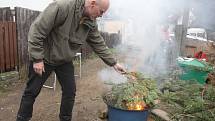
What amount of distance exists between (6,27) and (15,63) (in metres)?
0.96

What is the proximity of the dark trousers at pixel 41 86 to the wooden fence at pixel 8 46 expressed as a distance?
11.9 feet

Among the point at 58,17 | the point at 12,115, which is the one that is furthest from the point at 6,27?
the point at 58,17

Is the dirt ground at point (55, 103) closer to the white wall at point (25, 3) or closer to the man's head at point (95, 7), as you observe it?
the man's head at point (95, 7)

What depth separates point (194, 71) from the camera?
7293 mm

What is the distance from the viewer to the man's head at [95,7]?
12.8 feet

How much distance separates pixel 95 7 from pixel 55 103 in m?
2.97

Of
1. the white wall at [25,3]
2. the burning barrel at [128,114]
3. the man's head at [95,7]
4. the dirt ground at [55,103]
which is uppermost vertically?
the white wall at [25,3]

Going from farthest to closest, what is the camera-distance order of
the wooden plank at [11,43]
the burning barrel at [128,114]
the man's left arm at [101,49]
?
the wooden plank at [11,43], the man's left arm at [101,49], the burning barrel at [128,114]

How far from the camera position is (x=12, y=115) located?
18.4ft

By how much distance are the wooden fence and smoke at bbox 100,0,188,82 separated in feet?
7.63

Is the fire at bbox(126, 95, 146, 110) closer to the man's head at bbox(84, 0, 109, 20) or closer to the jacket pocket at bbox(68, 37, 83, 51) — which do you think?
the jacket pocket at bbox(68, 37, 83, 51)

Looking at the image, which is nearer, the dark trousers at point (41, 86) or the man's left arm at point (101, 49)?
the dark trousers at point (41, 86)

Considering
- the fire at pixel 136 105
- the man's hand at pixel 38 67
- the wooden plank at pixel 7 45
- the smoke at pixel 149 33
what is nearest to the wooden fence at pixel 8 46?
the wooden plank at pixel 7 45

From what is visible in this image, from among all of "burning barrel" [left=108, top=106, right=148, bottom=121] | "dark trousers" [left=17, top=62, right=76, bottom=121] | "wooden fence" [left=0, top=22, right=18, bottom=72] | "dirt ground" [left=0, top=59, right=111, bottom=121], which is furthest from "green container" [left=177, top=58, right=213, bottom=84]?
"wooden fence" [left=0, top=22, right=18, bottom=72]
